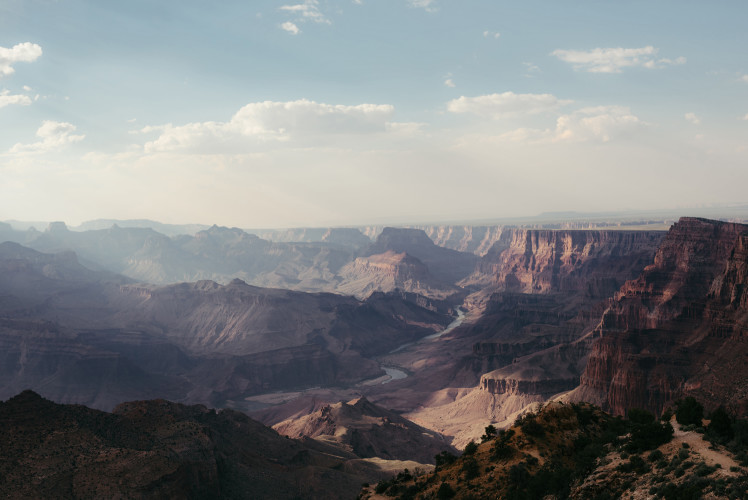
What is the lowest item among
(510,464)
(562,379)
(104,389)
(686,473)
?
(104,389)

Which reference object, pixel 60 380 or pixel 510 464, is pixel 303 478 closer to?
pixel 510 464

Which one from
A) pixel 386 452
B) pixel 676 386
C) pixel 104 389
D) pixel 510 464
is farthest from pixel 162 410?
pixel 104 389

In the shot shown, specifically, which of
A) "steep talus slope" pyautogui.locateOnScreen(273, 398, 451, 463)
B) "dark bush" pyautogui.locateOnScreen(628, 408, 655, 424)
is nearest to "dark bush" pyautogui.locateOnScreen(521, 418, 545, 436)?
"dark bush" pyautogui.locateOnScreen(628, 408, 655, 424)

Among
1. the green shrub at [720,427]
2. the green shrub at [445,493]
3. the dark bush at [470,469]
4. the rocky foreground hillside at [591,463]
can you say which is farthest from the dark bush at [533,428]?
the green shrub at [720,427]

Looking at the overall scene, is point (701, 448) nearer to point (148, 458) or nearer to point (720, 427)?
point (720, 427)

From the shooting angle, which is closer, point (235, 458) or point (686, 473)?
point (686, 473)
